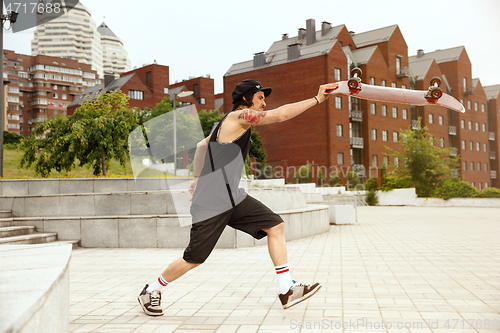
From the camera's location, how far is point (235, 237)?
30.7 ft

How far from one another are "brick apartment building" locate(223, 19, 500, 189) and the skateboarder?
38973 millimetres

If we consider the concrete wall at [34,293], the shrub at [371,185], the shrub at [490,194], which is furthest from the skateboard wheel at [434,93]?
the shrub at [371,185]

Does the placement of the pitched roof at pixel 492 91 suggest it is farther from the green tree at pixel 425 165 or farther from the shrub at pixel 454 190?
the shrub at pixel 454 190

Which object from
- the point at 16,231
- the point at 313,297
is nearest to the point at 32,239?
the point at 16,231

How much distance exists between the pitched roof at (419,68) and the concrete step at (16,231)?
53892mm

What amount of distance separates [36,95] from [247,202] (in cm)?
11195

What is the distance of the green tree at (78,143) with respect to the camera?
14211mm

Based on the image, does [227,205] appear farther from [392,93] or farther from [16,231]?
[16,231]

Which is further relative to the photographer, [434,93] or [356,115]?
[356,115]

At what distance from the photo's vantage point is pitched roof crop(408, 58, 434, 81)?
55.2 m

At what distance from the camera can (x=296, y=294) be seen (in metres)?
4.20

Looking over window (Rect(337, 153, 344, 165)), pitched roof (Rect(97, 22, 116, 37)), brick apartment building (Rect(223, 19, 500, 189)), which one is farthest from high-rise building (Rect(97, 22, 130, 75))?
window (Rect(337, 153, 344, 165))

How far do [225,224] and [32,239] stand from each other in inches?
256

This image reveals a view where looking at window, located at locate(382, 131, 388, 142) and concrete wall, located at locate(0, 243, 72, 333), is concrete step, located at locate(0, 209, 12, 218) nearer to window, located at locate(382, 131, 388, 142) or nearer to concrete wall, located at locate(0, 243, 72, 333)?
concrete wall, located at locate(0, 243, 72, 333)
